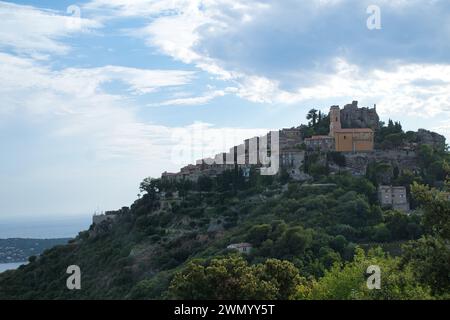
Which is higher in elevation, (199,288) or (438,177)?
(438,177)

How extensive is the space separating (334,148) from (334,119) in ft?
16.8

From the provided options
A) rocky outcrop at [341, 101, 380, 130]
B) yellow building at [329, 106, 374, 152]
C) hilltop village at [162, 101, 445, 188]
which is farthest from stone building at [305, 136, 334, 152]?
rocky outcrop at [341, 101, 380, 130]

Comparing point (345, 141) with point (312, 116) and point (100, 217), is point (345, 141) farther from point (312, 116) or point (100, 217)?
point (100, 217)

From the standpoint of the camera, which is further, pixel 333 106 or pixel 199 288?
pixel 333 106

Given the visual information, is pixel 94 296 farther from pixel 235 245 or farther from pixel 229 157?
pixel 229 157

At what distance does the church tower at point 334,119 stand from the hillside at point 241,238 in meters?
4.62

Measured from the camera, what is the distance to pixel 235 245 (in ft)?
158

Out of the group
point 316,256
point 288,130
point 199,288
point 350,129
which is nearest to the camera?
point 199,288

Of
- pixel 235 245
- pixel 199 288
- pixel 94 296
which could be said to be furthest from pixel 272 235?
pixel 199 288

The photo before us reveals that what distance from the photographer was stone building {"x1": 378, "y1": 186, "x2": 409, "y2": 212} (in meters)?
57.3

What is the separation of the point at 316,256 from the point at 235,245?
22.2 ft

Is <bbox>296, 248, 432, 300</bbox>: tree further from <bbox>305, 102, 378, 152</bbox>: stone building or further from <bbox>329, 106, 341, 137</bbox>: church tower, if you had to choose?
<bbox>329, 106, 341, 137</bbox>: church tower

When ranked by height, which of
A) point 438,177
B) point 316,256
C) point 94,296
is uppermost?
point 438,177

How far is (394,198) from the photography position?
5769cm
